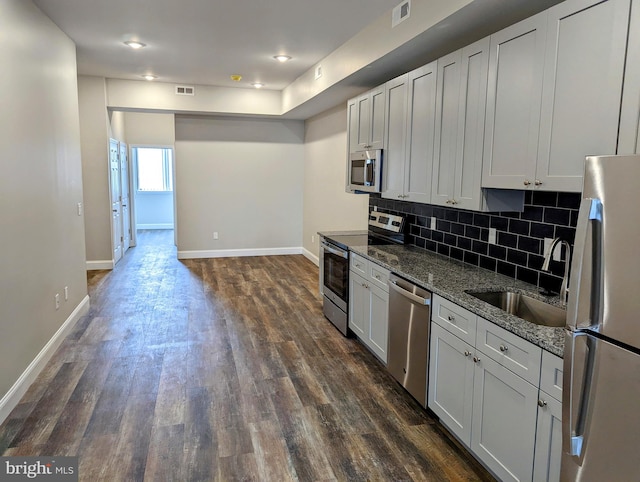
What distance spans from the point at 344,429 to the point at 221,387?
1004 mm

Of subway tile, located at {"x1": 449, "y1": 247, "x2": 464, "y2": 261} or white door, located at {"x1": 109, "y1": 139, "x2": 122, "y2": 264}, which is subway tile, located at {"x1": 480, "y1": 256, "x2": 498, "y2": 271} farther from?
white door, located at {"x1": 109, "y1": 139, "x2": 122, "y2": 264}

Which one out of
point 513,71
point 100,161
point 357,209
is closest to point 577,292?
point 513,71

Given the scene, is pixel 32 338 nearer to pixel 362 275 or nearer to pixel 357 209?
pixel 362 275

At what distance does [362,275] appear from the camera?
3.81 m

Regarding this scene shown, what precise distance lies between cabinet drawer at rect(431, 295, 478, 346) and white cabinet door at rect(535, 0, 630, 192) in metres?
0.76

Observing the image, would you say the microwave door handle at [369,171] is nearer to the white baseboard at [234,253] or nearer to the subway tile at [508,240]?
the subway tile at [508,240]

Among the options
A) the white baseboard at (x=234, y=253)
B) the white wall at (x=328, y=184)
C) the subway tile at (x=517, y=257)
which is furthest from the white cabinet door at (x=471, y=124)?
the white baseboard at (x=234, y=253)

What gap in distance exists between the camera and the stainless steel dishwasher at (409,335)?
9.21 feet

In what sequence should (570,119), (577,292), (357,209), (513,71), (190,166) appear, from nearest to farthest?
1. (577,292)
2. (570,119)
3. (513,71)
4. (357,209)
5. (190,166)

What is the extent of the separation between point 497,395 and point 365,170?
2557mm

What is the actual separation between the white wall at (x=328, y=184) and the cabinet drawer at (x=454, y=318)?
2.89 m

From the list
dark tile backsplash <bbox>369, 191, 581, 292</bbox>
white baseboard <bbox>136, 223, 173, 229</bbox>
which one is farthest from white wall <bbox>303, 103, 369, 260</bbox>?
white baseboard <bbox>136, 223, 173, 229</bbox>

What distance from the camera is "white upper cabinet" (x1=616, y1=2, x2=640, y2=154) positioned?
1.75 metres

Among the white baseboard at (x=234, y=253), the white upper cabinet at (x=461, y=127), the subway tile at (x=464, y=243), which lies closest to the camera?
the white upper cabinet at (x=461, y=127)
